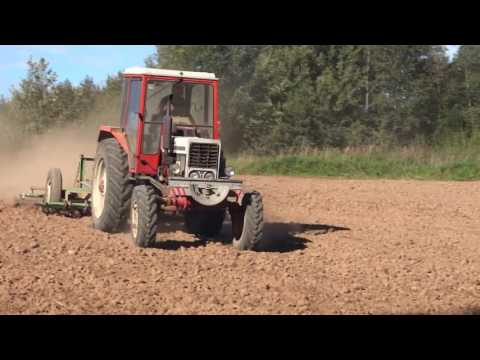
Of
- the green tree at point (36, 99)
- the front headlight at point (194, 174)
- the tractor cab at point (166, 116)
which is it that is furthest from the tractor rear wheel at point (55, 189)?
the green tree at point (36, 99)

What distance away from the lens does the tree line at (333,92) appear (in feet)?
121

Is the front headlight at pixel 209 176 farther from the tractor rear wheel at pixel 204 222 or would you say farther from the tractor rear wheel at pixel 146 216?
the tractor rear wheel at pixel 204 222

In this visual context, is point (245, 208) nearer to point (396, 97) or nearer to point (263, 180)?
point (263, 180)

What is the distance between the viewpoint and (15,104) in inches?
1166

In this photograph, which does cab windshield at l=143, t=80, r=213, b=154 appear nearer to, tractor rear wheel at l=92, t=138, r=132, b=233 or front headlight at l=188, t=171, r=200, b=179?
tractor rear wheel at l=92, t=138, r=132, b=233

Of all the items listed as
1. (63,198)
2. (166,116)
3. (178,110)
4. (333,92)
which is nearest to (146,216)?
(166,116)

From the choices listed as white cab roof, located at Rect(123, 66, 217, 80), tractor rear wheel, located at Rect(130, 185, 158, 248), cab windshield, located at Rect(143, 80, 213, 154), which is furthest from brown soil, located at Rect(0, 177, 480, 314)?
white cab roof, located at Rect(123, 66, 217, 80)

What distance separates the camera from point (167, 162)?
981 centimetres

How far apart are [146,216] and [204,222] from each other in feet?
6.68

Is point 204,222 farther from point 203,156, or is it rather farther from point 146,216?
point 146,216

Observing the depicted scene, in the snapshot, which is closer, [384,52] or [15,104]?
[15,104]

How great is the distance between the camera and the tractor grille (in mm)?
9656

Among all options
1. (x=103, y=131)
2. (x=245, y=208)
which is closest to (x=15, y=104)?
(x=103, y=131)
